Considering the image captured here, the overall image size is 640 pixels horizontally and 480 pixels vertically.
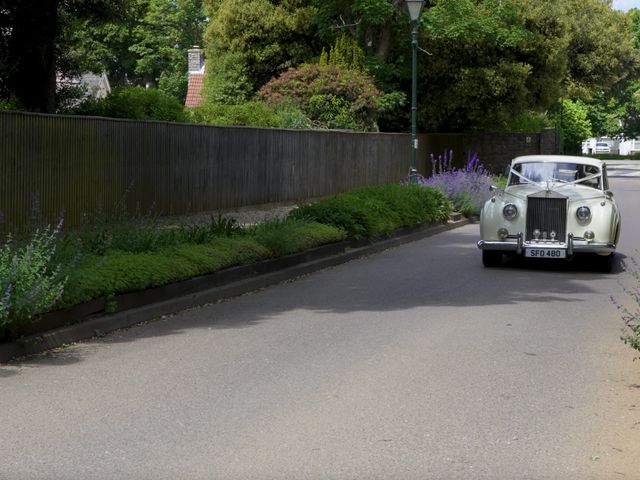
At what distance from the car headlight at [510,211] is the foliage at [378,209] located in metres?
3.27

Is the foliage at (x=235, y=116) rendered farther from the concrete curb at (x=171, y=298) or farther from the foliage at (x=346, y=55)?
the concrete curb at (x=171, y=298)

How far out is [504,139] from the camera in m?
45.2

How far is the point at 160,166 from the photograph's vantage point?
758 inches

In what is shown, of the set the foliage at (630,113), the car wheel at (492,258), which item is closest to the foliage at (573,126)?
the foliage at (630,113)

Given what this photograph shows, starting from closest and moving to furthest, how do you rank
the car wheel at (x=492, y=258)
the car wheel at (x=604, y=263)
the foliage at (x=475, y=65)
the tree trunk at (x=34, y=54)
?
the car wheel at (x=604, y=263) < the car wheel at (x=492, y=258) < the tree trunk at (x=34, y=54) < the foliage at (x=475, y=65)

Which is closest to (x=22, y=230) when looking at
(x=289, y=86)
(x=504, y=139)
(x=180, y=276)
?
(x=180, y=276)

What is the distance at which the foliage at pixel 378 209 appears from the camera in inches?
671

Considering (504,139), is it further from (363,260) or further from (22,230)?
(22,230)

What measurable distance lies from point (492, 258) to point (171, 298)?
6119mm

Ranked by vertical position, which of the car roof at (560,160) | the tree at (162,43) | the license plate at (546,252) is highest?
the tree at (162,43)

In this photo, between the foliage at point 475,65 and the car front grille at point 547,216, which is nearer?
the car front grille at point 547,216

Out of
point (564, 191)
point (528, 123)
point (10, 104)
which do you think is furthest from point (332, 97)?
point (528, 123)

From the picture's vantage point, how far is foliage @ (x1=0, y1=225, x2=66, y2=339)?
7883 millimetres

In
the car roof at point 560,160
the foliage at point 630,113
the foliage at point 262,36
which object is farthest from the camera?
the foliage at point 630,113
